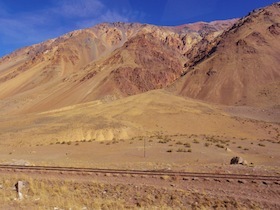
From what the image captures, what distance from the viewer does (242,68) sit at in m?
81.2

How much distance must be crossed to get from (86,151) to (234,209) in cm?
2088

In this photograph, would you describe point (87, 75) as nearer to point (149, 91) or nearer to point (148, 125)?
point (149, 91)

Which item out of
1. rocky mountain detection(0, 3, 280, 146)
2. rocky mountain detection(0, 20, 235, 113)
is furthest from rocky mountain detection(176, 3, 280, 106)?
rocky mountain detection(0, 20, 235, 113)

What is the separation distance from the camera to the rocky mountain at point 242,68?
72.9 m

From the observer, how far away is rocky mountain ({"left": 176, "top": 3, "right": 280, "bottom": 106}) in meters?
72.9

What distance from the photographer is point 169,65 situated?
98.1 metres

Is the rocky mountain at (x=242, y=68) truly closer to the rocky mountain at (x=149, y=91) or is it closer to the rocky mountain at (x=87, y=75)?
the rocky mountain at (x=149, y=91)

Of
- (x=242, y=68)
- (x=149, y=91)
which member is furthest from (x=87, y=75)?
(x=242, y=68)

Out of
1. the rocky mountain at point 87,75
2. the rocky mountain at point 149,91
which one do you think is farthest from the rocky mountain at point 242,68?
the rocky mountain at point 87,75

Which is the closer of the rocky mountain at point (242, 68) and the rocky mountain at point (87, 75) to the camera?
the rocky mountain at point (242, 68)

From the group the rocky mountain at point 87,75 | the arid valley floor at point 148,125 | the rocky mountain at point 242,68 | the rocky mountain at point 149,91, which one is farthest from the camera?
the rocky mountain at point 87,75

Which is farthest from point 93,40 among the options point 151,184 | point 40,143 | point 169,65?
point 151,184

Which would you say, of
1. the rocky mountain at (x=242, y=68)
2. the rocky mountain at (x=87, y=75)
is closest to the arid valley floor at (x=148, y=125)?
the rocky mountain at (x=242, y=68)

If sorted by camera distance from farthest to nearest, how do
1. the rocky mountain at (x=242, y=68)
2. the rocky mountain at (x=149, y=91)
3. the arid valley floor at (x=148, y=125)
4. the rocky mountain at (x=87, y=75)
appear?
Result: the rocky mountain at (x=87, y=75), the rocky mountain at (x=242, y=68), the rocky mountain at (x=149, y=91), the arid valley floor at (x=148, y=125)
